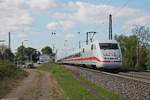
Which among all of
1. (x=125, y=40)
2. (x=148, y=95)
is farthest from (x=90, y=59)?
(x=125, y=40)

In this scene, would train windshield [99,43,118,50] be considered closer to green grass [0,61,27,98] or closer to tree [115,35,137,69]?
green grass [0,61,27,98]

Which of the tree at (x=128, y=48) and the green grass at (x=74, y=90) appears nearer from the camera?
the green grass at (x=74, y=90)

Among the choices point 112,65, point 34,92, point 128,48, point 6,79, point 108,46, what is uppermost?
point 128,48

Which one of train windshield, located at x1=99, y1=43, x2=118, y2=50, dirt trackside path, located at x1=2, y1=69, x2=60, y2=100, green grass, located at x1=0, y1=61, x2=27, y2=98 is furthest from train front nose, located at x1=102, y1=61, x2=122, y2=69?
green grass, located at x1=0, y1=61, x2=27, y2=98

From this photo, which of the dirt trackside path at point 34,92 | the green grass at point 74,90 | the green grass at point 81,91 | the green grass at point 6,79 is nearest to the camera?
the green grass at point 81,91

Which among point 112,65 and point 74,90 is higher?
point 112,65

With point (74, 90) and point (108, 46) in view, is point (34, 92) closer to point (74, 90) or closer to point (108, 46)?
point (74, 90)

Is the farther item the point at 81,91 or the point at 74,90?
the point at 74,90

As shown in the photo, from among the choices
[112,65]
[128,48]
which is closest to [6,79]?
[112,65]

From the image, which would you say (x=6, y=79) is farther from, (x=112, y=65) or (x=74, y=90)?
(x=74, y=90)

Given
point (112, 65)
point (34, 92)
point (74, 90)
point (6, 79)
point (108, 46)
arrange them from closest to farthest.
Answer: point (74, 90) → point (34, 92) → point (6, 79) → point (112, 65) → point (108, 46)

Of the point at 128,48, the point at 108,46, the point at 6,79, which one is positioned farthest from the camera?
the point at 128,48

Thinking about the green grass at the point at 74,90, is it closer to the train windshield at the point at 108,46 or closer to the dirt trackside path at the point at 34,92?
the dirt trackside path at the point at 34,92

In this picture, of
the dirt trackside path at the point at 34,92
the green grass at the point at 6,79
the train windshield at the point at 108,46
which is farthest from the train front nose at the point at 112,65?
the green grass at the point at 6,79
